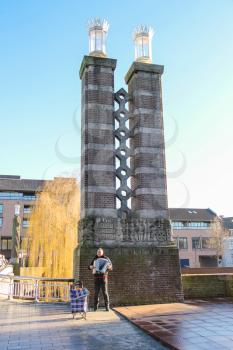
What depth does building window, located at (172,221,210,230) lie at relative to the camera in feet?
198

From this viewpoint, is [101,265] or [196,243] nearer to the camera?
[101,265]

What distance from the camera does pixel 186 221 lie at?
61.0m

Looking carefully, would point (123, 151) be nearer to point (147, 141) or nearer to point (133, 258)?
point (147, 141)

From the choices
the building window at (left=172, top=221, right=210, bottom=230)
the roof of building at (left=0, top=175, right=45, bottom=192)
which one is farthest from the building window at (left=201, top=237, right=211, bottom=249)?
the roof of building at (left=0, top=175, right=45, bottom=192)

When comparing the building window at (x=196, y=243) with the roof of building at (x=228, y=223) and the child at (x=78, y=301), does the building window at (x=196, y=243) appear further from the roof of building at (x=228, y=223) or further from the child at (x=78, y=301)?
the child at (x=78, y=301)

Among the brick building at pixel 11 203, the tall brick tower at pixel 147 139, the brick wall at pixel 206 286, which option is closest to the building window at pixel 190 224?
the brick building at pixel 11 203

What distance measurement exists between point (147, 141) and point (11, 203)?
158ft

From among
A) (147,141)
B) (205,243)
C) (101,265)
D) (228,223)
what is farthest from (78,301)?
(228,223)

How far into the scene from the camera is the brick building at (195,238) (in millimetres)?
58562

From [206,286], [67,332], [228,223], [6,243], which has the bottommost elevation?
[67,332]

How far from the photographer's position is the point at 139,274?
999 centimetres

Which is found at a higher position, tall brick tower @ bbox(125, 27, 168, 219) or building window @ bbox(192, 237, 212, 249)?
tall brick tower @ bbox(125, 27, 168, 219)

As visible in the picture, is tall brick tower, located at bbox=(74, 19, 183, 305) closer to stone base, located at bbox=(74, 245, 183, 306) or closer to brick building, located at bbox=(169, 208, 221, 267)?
stone base, located at bbox=(74, 245, 183, 306)

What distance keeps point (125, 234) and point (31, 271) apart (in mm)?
17691
